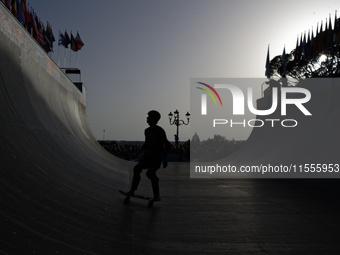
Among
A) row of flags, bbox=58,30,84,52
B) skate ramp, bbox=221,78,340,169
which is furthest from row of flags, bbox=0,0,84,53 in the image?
skate ramp, bbox=221,78,340,169

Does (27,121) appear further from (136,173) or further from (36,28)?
(36,28)

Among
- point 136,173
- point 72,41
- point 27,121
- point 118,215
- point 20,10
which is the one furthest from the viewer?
point 72,41

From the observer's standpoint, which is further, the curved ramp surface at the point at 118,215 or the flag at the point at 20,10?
the flag at the point at 20,10

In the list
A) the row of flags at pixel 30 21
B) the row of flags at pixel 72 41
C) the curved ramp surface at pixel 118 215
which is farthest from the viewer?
the row of flags at pixel 72 41

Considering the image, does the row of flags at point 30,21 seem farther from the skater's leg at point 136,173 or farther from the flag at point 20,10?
the skater's leg at point 136,173

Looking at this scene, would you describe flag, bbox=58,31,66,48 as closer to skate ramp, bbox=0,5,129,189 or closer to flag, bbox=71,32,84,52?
flag, bbox=71,32,84,52

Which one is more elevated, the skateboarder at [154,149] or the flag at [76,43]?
the flag at [76,43]

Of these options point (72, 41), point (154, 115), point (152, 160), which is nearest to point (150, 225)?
point (152, 160)

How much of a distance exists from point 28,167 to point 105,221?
1492mm

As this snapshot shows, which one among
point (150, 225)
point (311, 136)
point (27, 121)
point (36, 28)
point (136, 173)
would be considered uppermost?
point (36, 28)

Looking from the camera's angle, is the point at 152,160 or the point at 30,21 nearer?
the point at 152,160

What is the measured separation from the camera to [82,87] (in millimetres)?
32812

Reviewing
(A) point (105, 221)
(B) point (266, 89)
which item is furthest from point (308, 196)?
(B) point (266, 89)

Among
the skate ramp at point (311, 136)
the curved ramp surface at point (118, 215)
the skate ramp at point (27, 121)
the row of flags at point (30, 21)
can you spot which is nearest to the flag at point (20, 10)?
the row of flags at point (30, 21)
